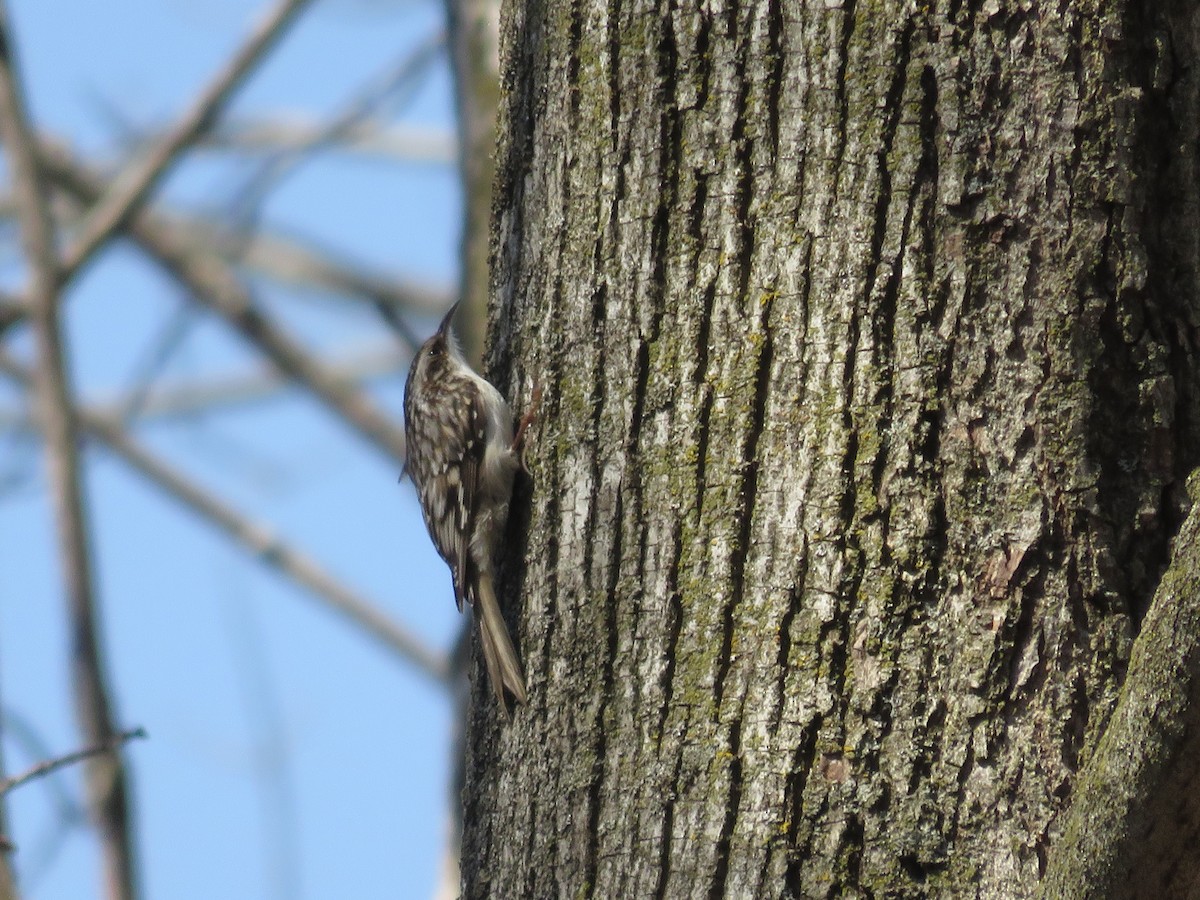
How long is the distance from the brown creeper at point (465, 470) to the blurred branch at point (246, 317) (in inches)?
121

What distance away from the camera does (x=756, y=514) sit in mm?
2018

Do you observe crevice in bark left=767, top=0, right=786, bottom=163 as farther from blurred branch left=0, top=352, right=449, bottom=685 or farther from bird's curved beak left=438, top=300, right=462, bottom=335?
blurred branch left=0, top=352, right=449, bottom=685

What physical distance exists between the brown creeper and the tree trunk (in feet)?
1.24

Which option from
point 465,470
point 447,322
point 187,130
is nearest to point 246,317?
point 187,130

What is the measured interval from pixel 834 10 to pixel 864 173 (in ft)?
0.78

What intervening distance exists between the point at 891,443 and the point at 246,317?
577 centimetres

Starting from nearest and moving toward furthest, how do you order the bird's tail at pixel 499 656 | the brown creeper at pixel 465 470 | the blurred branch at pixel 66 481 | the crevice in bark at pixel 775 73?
the crevice in bark at pixel 775 73, the bird's tail at pixel 499 656, the brown creeper at pixel 465 470, the blurred branch at pixel 66 481

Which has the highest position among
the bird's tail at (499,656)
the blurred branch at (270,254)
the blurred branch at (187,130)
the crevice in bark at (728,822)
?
the blurred branch at (270,254)

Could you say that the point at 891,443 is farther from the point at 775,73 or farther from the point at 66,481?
the point at 66,481

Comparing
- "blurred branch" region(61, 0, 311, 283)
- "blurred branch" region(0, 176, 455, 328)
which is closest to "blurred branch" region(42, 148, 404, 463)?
→ "blurred branch" region(0, 176, 455, 328)

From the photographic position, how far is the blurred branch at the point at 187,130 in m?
4.51

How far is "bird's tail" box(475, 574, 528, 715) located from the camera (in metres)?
2.26

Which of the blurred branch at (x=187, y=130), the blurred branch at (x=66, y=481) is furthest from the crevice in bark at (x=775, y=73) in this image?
the blurred branch at (x=187, y=130)

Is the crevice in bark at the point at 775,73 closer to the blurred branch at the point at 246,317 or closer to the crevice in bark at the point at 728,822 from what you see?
the crevice in bark at the point at 728,822
